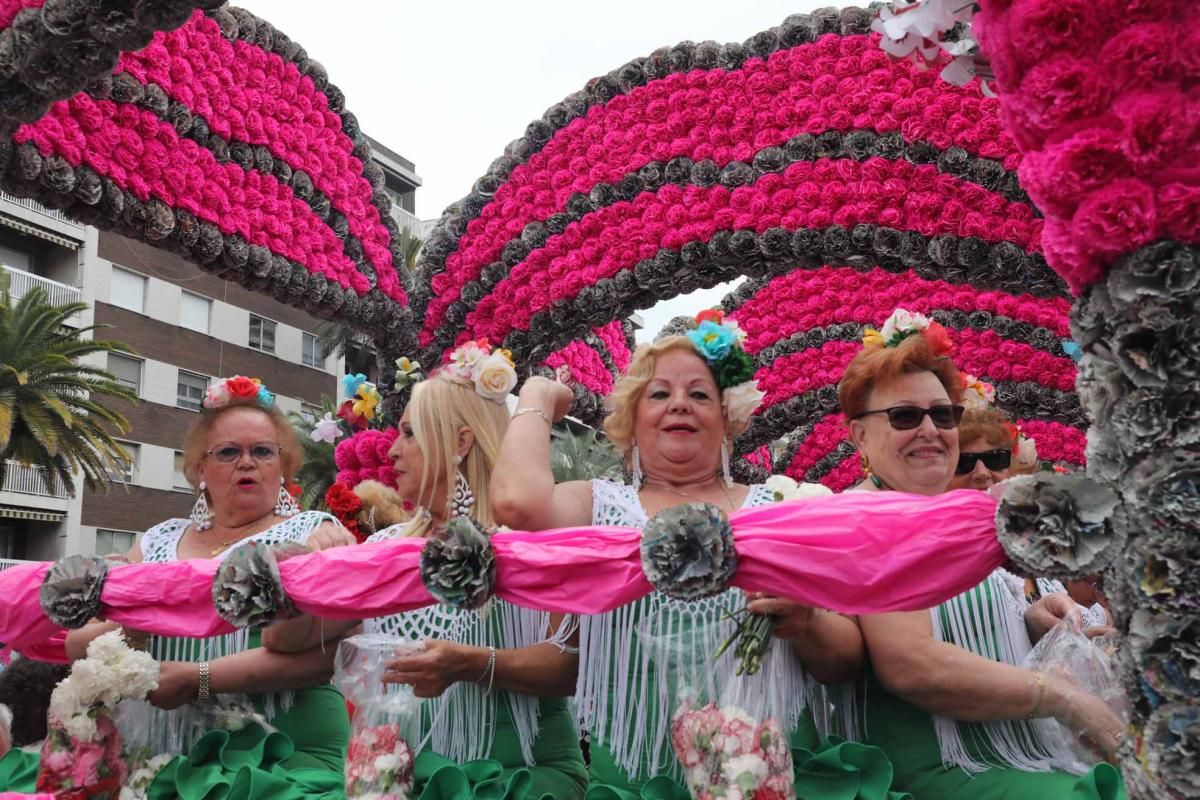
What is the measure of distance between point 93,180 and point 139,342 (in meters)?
23.8

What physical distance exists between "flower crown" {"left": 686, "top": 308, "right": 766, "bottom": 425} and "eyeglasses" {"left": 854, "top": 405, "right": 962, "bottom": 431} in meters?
0.38

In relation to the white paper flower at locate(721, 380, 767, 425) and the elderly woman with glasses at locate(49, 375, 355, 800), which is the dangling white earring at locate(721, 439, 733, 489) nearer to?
the white paper flower at locate(721, 380, 767, 425)

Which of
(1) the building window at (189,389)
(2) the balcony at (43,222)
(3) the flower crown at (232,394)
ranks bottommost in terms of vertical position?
(3) the flower crown at (232,394)

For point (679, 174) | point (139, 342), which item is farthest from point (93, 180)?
point (139, 342)

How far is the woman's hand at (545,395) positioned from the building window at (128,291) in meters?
26.0

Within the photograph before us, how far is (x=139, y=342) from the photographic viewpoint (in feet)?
87.3

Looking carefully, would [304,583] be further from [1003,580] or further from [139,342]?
[139,342]

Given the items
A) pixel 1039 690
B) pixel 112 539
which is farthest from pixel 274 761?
pixel 112 539

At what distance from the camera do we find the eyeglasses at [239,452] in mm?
3783

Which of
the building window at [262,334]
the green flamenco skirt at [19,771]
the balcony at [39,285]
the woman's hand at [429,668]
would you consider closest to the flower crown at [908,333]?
the woman's hand at [429,668]

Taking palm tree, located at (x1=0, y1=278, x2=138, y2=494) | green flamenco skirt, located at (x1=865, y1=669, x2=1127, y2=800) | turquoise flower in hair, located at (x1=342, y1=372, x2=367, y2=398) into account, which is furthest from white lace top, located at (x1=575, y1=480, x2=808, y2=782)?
palm tree, located at (x1=0, y1=278, x2=138, y2=494)

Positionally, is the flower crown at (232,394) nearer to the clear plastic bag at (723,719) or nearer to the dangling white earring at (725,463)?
the dangling white earring at (725,463)

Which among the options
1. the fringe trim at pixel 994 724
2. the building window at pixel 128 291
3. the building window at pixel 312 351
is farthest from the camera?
the building window at pixel 312 351

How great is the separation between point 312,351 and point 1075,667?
31700 millimetres
